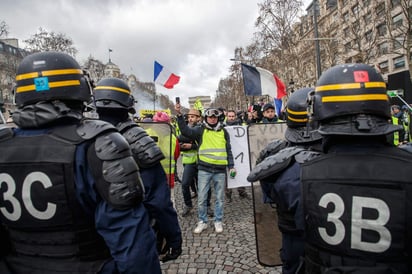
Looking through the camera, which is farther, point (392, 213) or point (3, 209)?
point (3, 209)

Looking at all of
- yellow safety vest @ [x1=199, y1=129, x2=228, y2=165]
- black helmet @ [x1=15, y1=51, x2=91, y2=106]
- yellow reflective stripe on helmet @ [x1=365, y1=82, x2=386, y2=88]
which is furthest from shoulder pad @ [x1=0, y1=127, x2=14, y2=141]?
yellow safety vest @ [x1=199, y1=129, x2=228, y2=165]

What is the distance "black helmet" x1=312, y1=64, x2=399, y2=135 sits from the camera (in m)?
1.43

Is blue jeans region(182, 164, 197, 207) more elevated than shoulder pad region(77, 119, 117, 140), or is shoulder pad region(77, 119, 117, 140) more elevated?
shoulder pad region(77, 119, 117, 140)

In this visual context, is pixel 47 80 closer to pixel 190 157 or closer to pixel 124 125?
pixel 124 125

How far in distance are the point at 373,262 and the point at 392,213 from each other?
24 cm

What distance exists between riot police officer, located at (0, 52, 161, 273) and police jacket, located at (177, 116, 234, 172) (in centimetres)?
317

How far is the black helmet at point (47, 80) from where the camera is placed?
1.52 metres

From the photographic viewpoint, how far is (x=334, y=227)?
1.39 metres

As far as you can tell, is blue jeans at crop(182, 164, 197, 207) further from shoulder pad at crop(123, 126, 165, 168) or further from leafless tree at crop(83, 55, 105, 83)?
leafless tree at crop(83, 55, 105, 83)

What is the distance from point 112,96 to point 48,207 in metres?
1.41

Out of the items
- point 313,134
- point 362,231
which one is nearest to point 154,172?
point 313,134

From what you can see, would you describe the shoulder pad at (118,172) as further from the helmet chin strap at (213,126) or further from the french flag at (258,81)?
the french flag at (258,81)

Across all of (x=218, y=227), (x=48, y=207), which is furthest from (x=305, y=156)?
(x=218, y=227)

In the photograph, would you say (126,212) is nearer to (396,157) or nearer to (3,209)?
(3,209)
